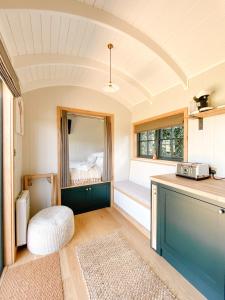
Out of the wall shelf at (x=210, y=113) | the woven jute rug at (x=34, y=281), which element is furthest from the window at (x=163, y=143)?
the woven jute rug at (x=34, y=281)

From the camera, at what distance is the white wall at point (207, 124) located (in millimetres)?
1689

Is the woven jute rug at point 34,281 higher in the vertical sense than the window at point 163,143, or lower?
lower

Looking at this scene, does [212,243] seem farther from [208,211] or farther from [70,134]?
[70,134]

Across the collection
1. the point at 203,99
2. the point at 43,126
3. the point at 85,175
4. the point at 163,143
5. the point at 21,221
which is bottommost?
the point at 21,221

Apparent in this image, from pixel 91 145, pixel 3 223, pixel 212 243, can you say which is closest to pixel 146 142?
pixel 91 145

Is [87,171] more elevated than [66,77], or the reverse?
[66,77]

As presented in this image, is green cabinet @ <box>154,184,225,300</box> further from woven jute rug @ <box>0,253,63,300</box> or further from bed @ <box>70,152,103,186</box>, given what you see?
bed @ <box>70,152,103,186</box>

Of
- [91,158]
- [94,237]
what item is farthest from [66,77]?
[94,237]

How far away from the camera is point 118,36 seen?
1640mm

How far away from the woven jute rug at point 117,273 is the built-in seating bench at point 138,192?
1.66 feet

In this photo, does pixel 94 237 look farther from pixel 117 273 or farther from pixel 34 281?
pixel 34 281

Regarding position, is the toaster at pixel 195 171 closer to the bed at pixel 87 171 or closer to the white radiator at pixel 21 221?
the bed at pixel 87 171

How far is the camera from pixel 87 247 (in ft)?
6.21

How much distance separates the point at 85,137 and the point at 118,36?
6.87 feet
